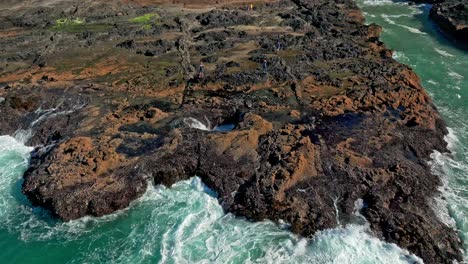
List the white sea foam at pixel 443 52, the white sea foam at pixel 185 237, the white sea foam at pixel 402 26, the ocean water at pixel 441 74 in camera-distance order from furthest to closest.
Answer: the white sea foam at pixel 402 26, the white sea foam at pixel 443 52, the ocean water at pixel 441 74, the white sea foam at pixel 185 237

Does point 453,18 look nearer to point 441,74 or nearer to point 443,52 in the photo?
point 443,52

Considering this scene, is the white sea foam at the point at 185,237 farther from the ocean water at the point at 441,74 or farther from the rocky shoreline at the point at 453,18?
the rocky shoreline at the point at 453,18

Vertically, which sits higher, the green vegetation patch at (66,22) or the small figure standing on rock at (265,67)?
the green vegetation patch at (66,22)

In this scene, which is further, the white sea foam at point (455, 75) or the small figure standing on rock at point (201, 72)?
the white sea foam at point (455, 75)

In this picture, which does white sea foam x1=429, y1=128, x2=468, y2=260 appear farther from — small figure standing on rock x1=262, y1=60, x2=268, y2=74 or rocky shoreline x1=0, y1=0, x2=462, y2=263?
small figure standing on rock x1=262, y1=60, x2=268, y2=74

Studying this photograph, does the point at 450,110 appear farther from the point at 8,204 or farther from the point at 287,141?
the point at 8,204

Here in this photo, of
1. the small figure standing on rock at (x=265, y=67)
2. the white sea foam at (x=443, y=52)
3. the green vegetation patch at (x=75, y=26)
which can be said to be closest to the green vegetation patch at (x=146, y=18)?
the green vegetation patch at (x=75, y=26)

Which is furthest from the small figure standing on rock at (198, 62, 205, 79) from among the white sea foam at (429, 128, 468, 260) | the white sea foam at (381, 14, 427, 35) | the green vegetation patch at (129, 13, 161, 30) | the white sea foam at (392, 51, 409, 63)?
the white sea foam at (381, 14, 427, 35)

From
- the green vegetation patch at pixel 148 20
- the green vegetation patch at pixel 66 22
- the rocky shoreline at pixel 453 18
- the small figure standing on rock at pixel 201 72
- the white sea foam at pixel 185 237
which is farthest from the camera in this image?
the rocky shoreline at pixel 453 18

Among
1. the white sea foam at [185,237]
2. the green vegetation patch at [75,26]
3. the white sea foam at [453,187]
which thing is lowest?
the white sea foam at [185,237]
